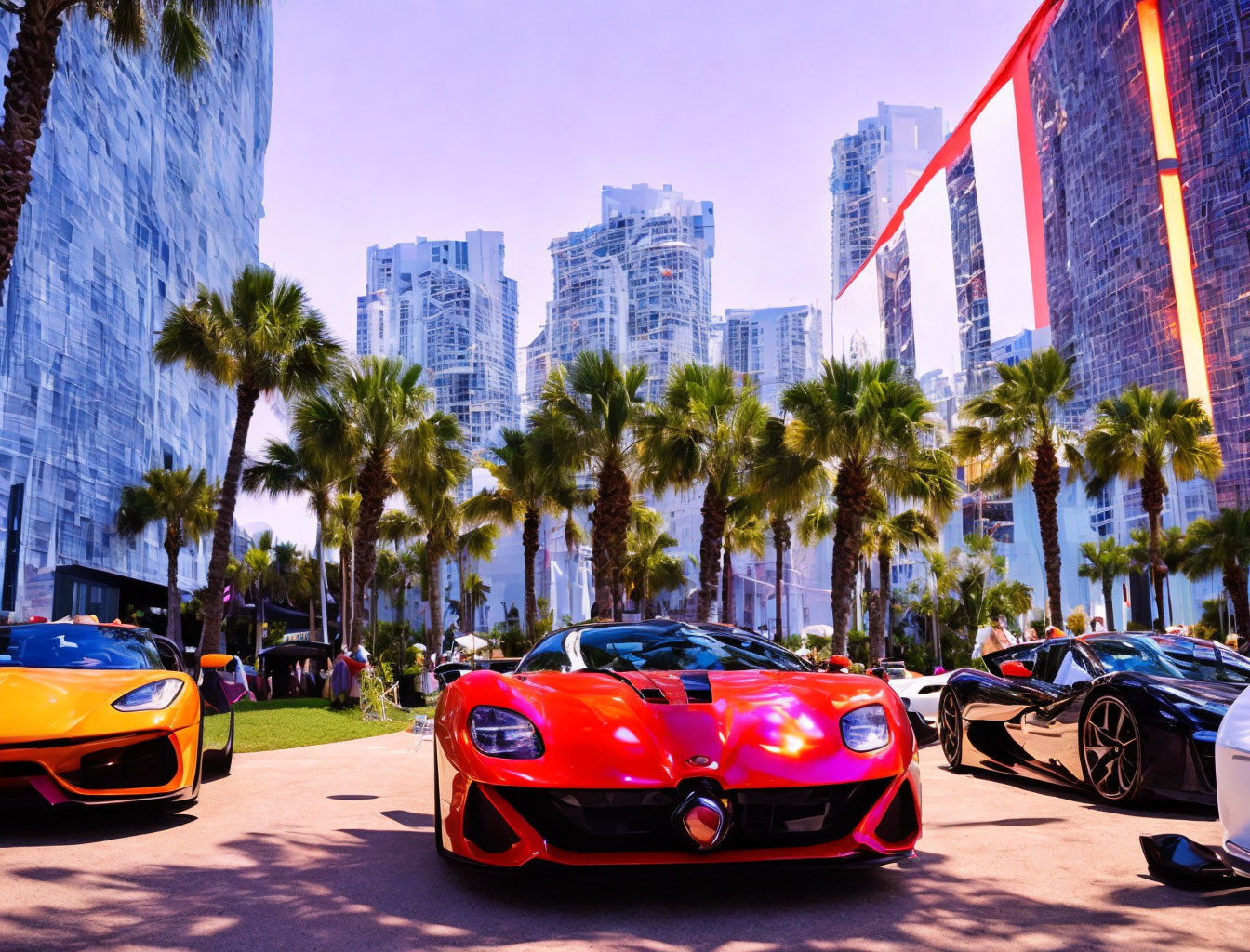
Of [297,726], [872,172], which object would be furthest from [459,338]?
[297,726]

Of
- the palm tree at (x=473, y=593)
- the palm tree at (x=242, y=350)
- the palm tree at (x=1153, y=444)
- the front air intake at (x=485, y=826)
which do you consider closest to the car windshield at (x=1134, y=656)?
the front air intake at (x=485, y=826)

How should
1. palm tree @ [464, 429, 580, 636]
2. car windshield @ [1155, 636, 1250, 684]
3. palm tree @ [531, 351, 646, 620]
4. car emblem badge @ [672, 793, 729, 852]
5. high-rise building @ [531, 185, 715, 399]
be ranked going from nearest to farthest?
car emblem badge @ [672, 793, 729, 852]
car windshield @ [1155, 636, 1250, 684]
palm tree @ [531, 351, 646, 620]
palm tree @ [464, 429, 580, 636]
high-rise building @ [531, 185, 715, 399]

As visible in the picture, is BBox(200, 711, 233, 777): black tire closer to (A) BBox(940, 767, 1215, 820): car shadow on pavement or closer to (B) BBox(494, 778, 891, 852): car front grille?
(B) BBox(494, 778, 891, 852): car front grille

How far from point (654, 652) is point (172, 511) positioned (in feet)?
144

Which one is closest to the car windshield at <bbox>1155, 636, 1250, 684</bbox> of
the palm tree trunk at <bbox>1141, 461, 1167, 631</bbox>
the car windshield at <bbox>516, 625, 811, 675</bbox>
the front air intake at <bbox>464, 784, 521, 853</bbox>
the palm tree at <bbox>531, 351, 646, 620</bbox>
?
the car windshield at <bbox>516, 625, 811, 675</bbox>

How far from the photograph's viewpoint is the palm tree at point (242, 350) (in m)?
21.7

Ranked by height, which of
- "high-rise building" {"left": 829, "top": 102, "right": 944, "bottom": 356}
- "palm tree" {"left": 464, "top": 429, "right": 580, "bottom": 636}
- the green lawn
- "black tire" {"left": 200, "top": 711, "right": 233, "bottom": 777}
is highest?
"high-rise building" {"left": 829, "top": 102, "right": 944, "bottom": 356}

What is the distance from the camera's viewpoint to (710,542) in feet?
80.1

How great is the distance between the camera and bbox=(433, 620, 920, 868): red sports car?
3.82 metres

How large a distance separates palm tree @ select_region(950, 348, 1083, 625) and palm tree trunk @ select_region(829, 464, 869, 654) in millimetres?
5959

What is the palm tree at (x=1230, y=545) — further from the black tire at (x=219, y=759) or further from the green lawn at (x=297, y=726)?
the black tire at (x=219, y=759)

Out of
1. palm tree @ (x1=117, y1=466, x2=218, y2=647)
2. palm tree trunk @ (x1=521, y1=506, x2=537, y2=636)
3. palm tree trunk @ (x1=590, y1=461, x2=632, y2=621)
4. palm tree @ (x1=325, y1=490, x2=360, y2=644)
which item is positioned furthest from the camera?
palm tree @ (x1=117, y1=466, x2=218, y2=647)

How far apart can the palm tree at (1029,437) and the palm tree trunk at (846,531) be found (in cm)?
596

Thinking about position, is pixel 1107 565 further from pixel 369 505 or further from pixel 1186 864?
pixel 1186 864
